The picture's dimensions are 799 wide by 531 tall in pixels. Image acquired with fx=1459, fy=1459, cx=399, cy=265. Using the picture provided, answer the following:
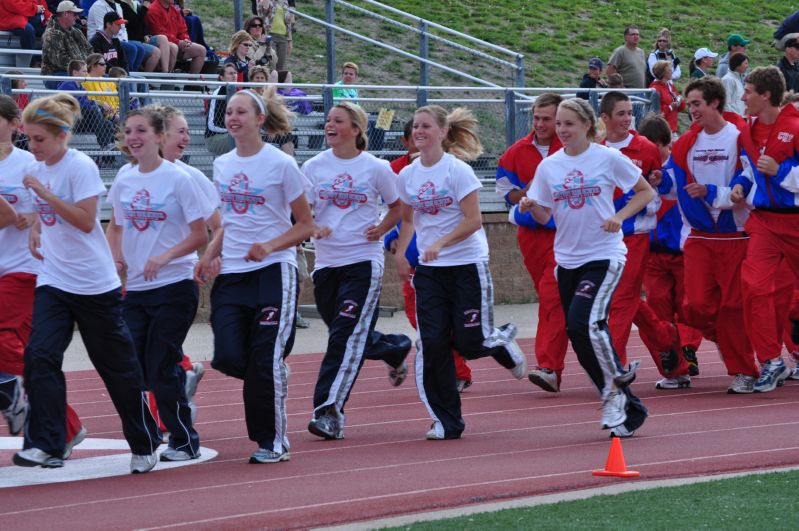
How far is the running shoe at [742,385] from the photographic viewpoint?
10266mm

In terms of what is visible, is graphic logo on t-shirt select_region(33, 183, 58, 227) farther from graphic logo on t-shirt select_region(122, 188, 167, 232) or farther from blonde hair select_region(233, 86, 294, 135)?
blonde hair select_region(233, 86, 294, 135)

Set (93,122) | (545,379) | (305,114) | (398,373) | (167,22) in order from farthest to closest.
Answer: (167,22)
(305,114)
(93,122)
(545,379)
(398,373)

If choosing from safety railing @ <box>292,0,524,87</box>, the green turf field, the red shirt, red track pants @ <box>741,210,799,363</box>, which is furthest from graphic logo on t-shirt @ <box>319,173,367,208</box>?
safety railing @ <box>292,0,524,87</box>

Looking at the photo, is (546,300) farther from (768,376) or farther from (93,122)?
(93,122)

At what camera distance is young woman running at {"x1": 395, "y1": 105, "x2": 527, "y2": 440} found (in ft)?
27.7

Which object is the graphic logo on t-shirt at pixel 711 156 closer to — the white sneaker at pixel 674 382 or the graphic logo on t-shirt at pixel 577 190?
the white sneaker at pixel 674 382

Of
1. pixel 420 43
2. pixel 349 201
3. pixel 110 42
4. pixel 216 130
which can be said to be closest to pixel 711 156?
pixel 349 201

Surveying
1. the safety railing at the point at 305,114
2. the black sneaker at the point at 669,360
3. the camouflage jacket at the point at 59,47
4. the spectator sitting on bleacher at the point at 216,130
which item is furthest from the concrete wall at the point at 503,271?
the black sneaker at the point at 669,360

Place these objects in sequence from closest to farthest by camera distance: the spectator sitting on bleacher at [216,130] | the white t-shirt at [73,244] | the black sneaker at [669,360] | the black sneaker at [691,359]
→ the white t-shirt at [73,244]
the black sneaker at [669,360]
the black sneaker at [691,359]
the spectator sitting on bleacher at [216,130]

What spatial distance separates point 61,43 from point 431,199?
8.53m

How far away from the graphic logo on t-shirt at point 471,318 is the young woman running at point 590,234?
1.69ft

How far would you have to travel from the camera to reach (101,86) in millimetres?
14820

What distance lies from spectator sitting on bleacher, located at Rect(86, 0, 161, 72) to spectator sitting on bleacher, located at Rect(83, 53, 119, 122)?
1.27m

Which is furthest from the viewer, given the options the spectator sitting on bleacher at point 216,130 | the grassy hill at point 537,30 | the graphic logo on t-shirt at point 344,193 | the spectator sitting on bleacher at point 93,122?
the grassy hill at point 537,30
